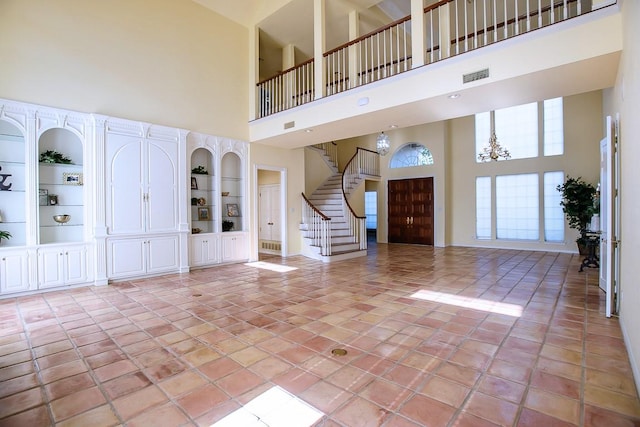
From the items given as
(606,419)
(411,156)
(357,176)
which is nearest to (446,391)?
(606,419)

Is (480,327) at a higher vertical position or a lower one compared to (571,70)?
lower

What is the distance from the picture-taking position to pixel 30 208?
4914mm

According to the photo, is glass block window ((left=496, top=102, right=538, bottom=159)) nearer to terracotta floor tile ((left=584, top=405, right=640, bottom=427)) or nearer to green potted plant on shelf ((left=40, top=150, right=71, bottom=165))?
terracotta floor tile ((left=584, top=405, right=640, bottom=427))

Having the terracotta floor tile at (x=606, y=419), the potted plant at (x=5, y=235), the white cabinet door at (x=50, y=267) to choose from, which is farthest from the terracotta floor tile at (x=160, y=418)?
the potted plant at (x=5, y=235)

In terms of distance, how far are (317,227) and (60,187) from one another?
5.44m

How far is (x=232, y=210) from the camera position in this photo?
25.6 ft

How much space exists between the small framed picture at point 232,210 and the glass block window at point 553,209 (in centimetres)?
889

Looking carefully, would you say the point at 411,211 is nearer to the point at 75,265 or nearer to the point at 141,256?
the point at 141,256

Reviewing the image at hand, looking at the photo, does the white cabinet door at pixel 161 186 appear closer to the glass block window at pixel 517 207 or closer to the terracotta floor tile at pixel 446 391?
the terracotta floor tile at pixel 446 391

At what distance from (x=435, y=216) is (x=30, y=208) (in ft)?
34.4

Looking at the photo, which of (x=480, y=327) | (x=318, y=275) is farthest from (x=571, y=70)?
(x=318, y=275)

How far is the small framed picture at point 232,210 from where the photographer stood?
775 centimetres

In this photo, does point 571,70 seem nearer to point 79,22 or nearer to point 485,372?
point 485,372

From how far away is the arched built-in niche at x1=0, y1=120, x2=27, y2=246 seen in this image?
490 cm
